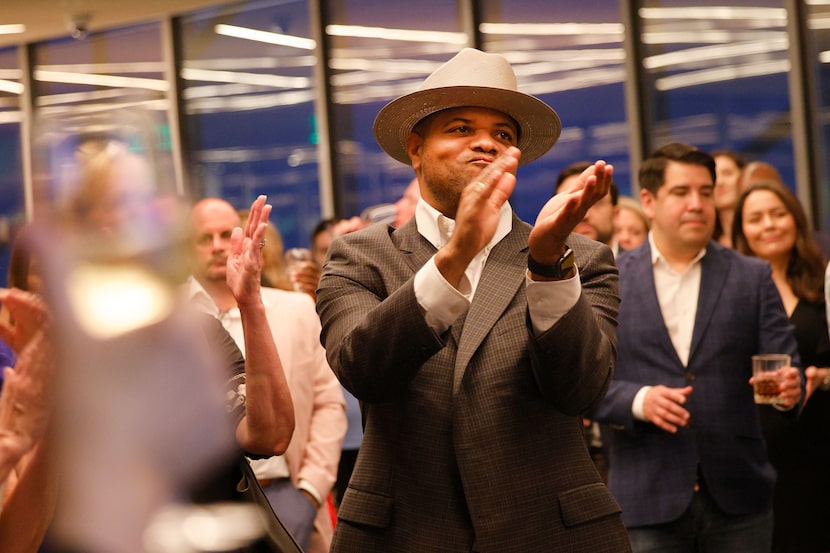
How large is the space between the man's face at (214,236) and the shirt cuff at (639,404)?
4.17 feet

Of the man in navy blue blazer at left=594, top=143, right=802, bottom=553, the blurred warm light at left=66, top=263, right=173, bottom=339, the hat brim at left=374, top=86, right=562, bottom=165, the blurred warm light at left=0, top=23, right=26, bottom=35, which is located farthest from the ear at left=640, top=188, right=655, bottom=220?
the blurred warm light at left=0, top=23, right=26, bottom=35

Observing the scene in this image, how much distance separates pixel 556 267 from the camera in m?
1.79

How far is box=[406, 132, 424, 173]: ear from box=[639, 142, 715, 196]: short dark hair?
133 cm

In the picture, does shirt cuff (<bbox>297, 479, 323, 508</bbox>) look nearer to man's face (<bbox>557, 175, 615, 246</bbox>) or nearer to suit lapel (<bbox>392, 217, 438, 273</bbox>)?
suit lapel (<bbox>392, 217, 438, 273</bbox>)

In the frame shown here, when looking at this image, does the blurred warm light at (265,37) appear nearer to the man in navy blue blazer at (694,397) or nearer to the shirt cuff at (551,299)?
the man in navy blue blazer at (694,397)

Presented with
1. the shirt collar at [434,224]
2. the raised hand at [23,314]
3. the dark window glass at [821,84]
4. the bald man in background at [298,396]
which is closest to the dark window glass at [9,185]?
the raised hand at [23,314]

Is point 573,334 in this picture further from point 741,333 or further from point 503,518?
point 741,333

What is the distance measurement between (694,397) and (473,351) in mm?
1382

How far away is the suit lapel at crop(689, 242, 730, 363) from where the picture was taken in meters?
3.10

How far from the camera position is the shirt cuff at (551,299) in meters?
1.79

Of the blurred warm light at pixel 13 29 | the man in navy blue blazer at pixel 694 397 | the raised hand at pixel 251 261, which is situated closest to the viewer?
the raised hand at pixel 251 261

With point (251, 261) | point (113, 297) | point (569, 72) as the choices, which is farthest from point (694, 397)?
point (569, 72)

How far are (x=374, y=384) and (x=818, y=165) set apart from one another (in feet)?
17.6

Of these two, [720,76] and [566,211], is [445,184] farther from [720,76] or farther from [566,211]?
[720,76]
